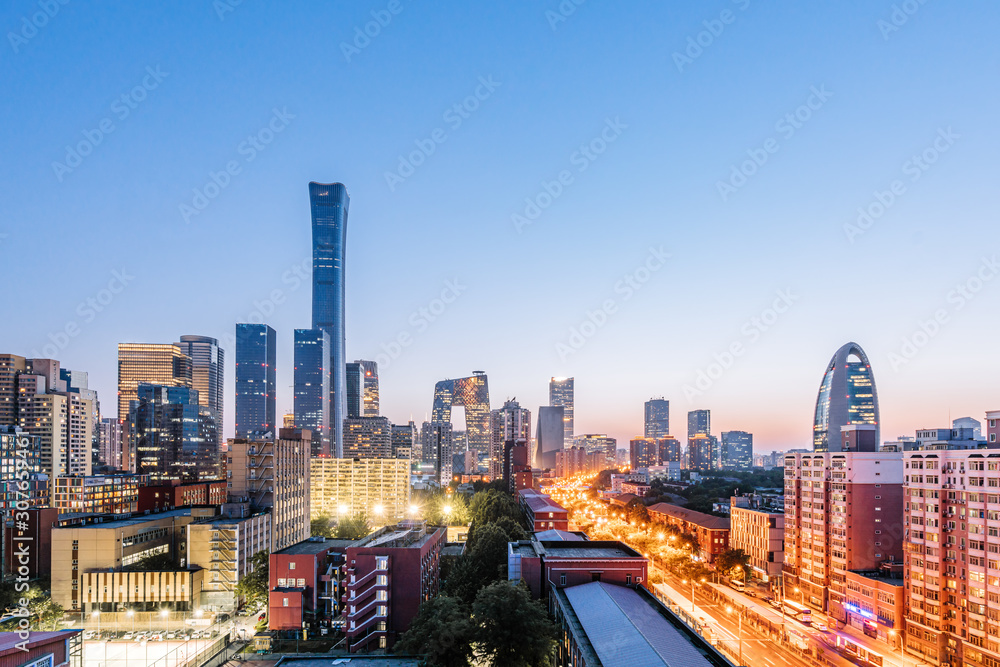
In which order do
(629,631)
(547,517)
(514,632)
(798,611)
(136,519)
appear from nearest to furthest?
(629,631) → (514,632) → (798,611) → (136,519) → (547,517)

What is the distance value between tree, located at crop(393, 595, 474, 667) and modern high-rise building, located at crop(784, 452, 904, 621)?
122ft

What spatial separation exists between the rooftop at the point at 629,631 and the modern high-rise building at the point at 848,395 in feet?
361

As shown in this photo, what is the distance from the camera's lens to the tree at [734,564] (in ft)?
217

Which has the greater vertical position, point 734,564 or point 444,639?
point 444,639

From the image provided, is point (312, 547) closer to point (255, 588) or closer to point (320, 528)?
point (255, 588)

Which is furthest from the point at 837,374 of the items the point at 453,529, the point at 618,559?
the point at 618,559

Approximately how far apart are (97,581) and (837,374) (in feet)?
434

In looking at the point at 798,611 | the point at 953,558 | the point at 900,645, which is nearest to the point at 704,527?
the point at 798,611

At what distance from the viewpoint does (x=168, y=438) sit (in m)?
152

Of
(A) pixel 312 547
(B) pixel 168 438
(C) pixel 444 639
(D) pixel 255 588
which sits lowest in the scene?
(D) pixel 255 588

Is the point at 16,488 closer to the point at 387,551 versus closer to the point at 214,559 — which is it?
the point at 214,559

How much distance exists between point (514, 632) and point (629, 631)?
5474mm

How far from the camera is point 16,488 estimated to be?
81.6 meters

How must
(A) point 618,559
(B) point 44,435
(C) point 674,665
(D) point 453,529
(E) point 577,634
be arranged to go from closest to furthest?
(C) point 674,665 → (E) point 577,634 → (A) point 618,559 → (D) point 453,529 → (B) point 44,435
